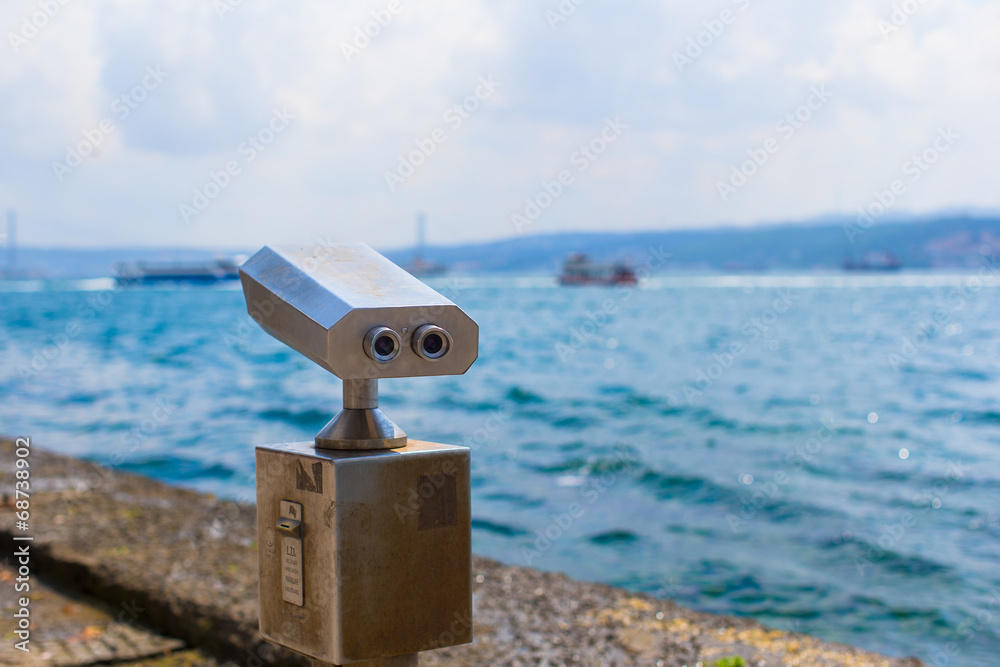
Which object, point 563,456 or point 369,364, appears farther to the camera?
point 563,456

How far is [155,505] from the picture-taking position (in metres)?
6.66

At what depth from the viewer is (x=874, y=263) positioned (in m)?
163

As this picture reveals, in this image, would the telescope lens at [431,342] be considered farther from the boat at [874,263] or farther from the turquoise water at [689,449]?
the boat at [874,263]

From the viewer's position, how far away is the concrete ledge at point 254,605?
3955 mm

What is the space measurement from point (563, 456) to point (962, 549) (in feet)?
19.0

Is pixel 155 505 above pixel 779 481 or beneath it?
above

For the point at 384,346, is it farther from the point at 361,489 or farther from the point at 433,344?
the point at 361,489

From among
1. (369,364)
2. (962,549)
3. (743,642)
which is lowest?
(962,549)

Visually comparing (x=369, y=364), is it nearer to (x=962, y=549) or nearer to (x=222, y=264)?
(x=962, y=549)

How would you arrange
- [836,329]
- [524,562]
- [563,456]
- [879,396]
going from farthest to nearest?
[836,329]
[879,396]
[563,456]
[524,562]

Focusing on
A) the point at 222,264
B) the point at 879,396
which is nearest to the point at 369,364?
the point at 879,396

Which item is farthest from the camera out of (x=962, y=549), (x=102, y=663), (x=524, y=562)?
(x=962, y=549)

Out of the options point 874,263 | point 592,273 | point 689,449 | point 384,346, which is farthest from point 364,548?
point 874,263

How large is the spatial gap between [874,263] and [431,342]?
174 meters
